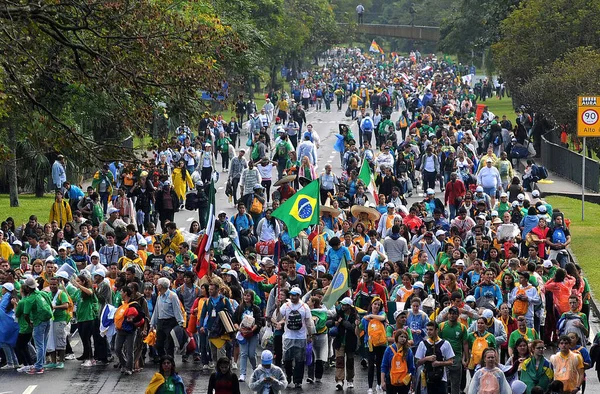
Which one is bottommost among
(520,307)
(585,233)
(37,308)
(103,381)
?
(103,381)

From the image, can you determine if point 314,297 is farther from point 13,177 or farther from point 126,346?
point 13,177

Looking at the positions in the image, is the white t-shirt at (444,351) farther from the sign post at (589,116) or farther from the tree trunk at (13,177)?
the tree trunk at (13,177)

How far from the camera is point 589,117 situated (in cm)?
3083

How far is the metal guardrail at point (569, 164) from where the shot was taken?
127ft

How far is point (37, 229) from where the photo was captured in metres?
24.7

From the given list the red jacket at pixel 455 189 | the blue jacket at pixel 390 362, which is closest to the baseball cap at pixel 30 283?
the blue jacket at pixel 390 362

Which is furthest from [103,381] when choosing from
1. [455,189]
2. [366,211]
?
[455,189]

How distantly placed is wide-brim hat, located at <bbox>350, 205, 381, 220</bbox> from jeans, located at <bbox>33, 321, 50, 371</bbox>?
833 centimetres

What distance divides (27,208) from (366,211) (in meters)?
12.0

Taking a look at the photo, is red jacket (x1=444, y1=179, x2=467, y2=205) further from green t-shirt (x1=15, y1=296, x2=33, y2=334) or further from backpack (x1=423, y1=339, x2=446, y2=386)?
backpack (x1=423, y1=339, x2=446, y2=386)

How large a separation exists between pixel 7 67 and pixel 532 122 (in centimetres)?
3191

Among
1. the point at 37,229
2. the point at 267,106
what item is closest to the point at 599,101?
the point at 37,229

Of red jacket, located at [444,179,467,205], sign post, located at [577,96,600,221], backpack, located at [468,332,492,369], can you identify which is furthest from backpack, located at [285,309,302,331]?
sign post, located at [577,96,600,221]

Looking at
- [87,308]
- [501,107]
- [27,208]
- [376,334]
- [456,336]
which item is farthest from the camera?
[501,107]
